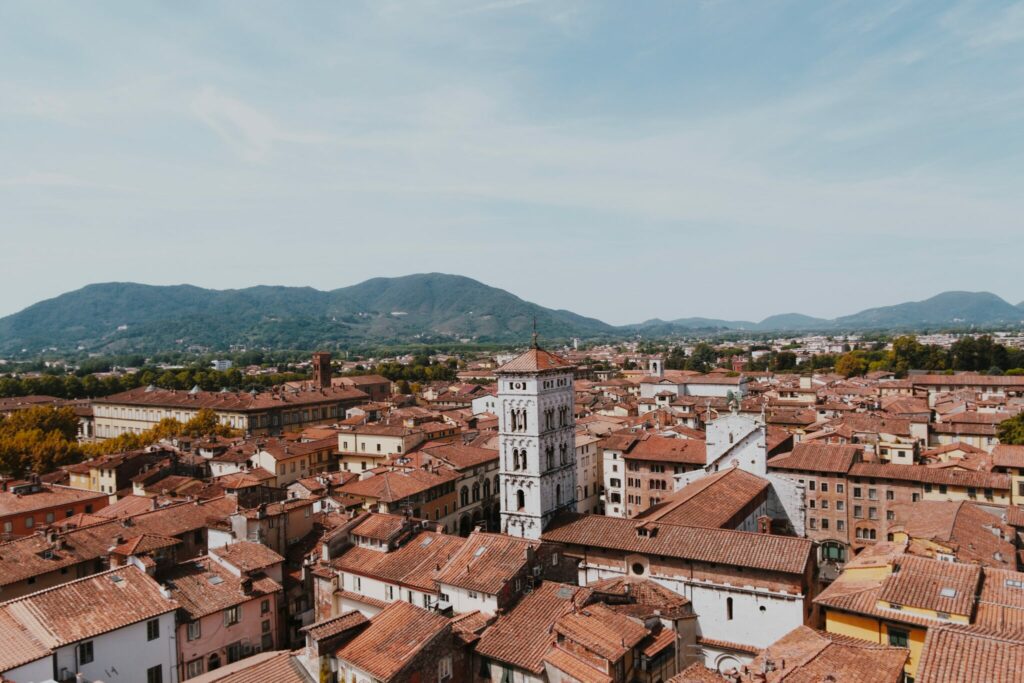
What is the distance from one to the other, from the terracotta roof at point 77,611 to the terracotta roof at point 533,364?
2059cm

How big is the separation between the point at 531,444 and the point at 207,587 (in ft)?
60.5

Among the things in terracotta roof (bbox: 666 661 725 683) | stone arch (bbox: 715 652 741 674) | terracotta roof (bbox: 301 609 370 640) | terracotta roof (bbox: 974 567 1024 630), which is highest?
terracotta roof (bbox: 974 567 1024 630)

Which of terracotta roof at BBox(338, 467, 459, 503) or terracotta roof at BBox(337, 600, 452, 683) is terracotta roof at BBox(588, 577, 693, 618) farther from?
terracotta roof at BBox(338, 467, 459, 503)

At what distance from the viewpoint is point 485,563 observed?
31.1 metres

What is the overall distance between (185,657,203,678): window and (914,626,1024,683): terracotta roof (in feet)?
90.4

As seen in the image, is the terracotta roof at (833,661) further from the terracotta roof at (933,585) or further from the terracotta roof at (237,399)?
the terracotta roof at (237,399)

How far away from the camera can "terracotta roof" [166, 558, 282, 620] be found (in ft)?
101

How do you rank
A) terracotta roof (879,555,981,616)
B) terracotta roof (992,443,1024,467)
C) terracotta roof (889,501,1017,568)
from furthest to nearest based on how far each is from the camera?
1. terracotta roof (992,443,1024,467)
2. terracotta roof (889,501,1017,568)
3. terracotta roof (879,555,981,616)

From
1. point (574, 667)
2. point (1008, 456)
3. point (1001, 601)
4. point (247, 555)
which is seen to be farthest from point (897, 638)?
point (1008, 456)

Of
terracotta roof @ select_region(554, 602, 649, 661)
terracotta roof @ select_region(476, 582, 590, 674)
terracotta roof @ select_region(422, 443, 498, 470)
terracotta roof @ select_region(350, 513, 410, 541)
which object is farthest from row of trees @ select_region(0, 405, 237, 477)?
terracotta roof @ select_region(554, 602, 649, 661)

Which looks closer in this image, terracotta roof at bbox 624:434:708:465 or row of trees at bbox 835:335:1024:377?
terracotta roof at bbox 624:434:708:465

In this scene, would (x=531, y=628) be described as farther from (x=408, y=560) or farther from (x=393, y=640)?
(x=408, y=560)

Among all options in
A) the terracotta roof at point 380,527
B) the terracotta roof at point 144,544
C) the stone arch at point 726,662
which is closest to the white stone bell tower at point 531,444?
the terracotta roof at point 380,527

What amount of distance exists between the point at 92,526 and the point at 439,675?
27246mm
